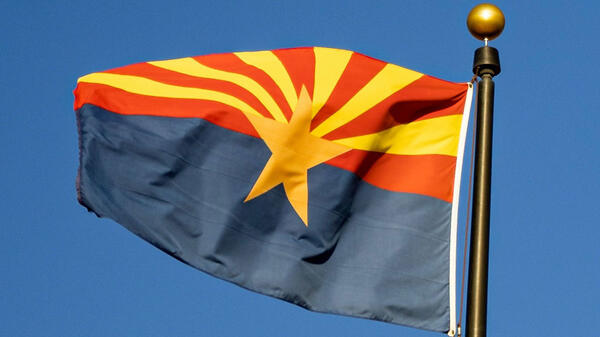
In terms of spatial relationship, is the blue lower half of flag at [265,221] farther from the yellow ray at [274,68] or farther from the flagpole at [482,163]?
the flagpole at [482,163]

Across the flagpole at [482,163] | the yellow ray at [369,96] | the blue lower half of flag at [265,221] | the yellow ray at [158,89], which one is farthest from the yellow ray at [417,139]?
the yellow ray at [158,89]

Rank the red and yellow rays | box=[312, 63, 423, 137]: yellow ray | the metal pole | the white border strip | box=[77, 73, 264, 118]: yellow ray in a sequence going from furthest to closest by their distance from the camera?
box=[77, 73, 264, 118]: yellow ray, box=[312, 63, 423, 137]: yellow ray, the red and yellow rays, the white border strip, the metal pole

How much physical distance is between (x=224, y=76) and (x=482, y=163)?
327cm

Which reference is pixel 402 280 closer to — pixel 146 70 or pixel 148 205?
pixel 148 205

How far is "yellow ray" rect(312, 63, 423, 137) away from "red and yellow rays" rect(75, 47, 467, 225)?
0.01m

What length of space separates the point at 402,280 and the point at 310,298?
2.90 ft

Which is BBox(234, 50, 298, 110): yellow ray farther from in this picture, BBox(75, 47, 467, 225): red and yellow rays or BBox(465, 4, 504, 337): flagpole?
BBox(465, 4, 504, 337): flagpole

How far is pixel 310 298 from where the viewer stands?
362 inches

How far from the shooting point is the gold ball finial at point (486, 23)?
923 centimetres

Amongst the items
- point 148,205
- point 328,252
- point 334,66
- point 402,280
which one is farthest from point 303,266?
point 334,66

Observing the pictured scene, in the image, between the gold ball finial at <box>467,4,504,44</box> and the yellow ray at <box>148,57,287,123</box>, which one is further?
the yellow ray at <box>148,57,287,123</box>

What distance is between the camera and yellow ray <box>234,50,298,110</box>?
10.1 metres

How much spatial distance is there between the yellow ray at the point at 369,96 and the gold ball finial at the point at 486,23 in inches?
37.4

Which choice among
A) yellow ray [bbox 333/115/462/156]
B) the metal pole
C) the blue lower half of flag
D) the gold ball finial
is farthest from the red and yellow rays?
the metal pole
